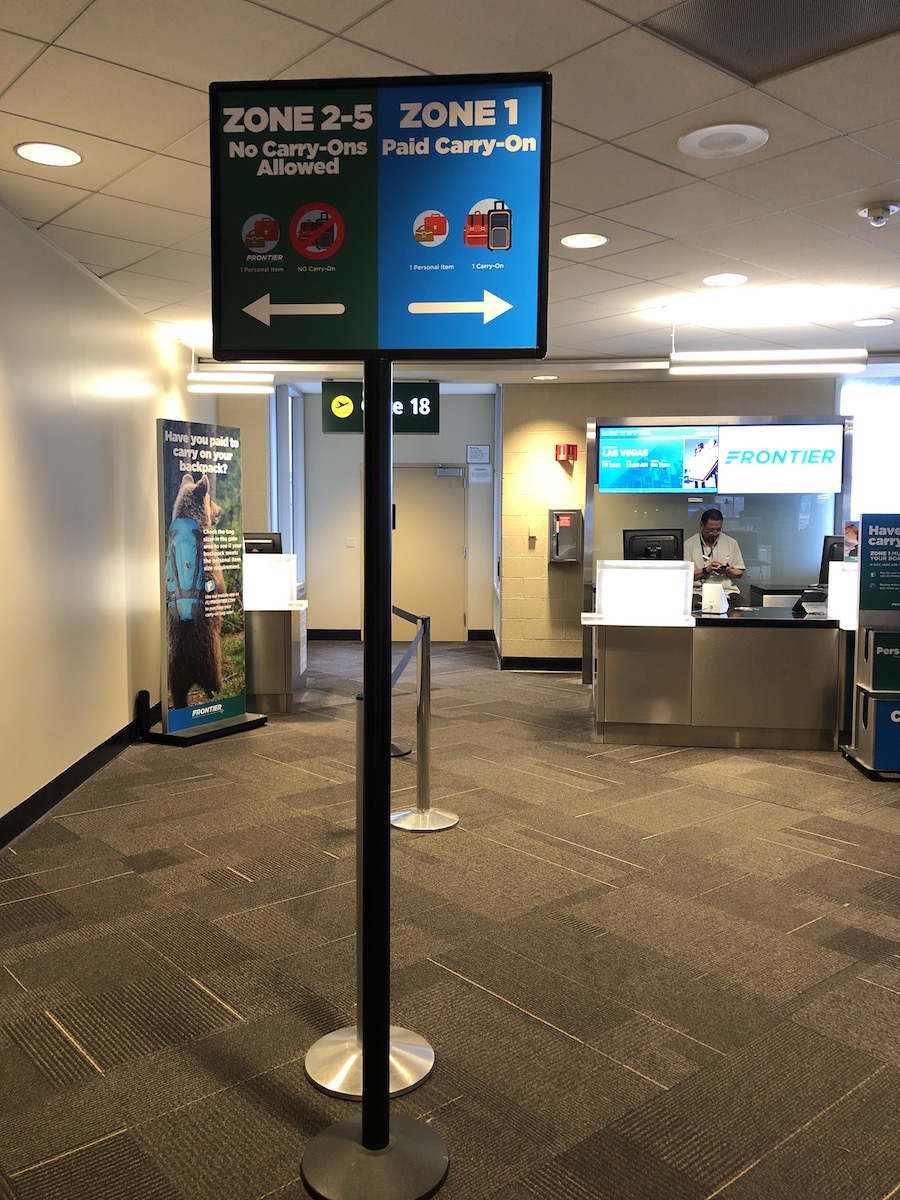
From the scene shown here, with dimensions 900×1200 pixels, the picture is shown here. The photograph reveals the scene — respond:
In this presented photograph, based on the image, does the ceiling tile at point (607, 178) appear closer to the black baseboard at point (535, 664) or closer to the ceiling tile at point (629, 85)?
the ceiling tile at point (629, 85)

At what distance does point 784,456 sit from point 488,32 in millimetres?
6442

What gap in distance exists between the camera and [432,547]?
11.3 meters

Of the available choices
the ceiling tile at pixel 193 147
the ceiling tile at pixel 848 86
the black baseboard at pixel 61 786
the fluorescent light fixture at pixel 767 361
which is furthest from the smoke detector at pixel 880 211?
the black baseboard at pixel 61 786

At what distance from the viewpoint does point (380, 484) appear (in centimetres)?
183

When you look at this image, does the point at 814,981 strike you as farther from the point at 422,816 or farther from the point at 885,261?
the point at 885,261

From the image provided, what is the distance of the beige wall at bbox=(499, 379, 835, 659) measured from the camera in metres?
8.97

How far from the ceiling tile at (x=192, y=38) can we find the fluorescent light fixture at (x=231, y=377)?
14.7 feet

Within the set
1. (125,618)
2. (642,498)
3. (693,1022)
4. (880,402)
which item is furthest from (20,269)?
(880,402)

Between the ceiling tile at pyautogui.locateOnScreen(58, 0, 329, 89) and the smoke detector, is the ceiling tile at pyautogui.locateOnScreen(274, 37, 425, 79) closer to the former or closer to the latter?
the ceiling tile at pyautogui.locateOnScreen(58, 0, 329, 89)

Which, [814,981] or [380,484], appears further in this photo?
[814,981]

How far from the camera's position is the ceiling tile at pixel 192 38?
107 inches

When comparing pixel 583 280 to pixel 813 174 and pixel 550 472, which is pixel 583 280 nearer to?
pixel 813 174

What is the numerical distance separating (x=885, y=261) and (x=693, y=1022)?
4444 millimetres

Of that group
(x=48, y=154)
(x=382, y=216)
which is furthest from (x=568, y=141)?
(x=382, y=216)
